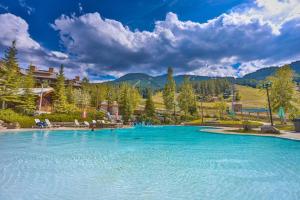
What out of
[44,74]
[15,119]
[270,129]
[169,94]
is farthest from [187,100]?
[15,119]

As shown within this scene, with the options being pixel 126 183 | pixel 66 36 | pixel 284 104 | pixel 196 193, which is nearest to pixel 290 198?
pixel 196 193

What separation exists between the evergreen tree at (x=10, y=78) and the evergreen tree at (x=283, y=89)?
43.7m

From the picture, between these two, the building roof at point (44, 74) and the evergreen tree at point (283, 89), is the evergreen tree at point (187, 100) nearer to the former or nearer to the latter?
the evergreen tree at point (283, 89)

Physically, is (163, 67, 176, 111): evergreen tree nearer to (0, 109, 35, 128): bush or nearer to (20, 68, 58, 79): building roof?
(20, 68, 58, 79): building roof

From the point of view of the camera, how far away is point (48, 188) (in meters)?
6.17

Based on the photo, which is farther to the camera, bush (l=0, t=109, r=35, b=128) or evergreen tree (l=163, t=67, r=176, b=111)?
evergreen tree (l=163, t=67, r=176, b=111)

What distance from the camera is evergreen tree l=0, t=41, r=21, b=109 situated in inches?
1359

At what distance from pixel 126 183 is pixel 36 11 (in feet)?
107

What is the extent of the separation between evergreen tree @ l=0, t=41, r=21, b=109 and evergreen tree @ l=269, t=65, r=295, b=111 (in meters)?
43.7

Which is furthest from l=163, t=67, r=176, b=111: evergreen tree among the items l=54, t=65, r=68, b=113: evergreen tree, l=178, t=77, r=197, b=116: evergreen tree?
l=54, t=65, r=68, b=113: evergreen tree

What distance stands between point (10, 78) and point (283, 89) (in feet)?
148

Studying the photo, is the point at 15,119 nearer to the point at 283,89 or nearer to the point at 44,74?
the point at 283,89

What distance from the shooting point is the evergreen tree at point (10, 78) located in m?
34.5

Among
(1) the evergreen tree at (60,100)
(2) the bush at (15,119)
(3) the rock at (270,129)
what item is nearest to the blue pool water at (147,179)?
(3) the rock at (270,129)
